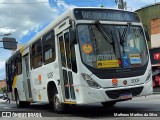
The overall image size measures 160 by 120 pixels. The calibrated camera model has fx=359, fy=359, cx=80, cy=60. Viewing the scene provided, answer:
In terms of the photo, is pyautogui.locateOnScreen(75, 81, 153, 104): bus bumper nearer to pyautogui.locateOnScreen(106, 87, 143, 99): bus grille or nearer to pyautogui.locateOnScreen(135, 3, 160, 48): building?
pyautogui.locateOnScreen(106, 87, 143, 99): bus grille

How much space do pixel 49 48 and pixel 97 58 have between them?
2.86 meters

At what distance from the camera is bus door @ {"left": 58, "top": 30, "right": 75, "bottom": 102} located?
1117 centimetres

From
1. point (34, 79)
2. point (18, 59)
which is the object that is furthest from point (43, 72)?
point (18, 59)

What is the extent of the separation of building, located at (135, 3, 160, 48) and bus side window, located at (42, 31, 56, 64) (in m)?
25.2

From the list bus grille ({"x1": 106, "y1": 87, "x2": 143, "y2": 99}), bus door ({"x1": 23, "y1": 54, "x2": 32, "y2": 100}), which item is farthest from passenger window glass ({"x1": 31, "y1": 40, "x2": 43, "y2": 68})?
bus grille ({"x1": 106, "y1": 87, "x2": 143, "y2": 99})

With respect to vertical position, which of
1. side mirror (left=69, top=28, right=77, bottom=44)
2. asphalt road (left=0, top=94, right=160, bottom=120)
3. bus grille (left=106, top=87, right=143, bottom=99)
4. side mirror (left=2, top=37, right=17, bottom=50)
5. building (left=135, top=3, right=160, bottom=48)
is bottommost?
asphalt road (left=0, top=94, right=160, bottom=120)

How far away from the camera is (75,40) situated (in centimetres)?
1059

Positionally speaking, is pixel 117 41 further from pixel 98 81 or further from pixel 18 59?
pixel 18 59

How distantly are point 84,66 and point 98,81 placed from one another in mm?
595

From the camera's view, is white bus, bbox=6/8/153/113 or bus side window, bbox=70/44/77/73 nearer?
white bus, bbox=6/8/153/113

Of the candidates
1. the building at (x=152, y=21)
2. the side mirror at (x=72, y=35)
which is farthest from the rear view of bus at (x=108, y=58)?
the building at (x=152, y=21)

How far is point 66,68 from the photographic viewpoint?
37.4 ft

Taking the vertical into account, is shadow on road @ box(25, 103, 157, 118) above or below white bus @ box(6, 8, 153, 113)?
below

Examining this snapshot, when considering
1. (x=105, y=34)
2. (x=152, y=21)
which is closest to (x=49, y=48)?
(x=105, y=34)
